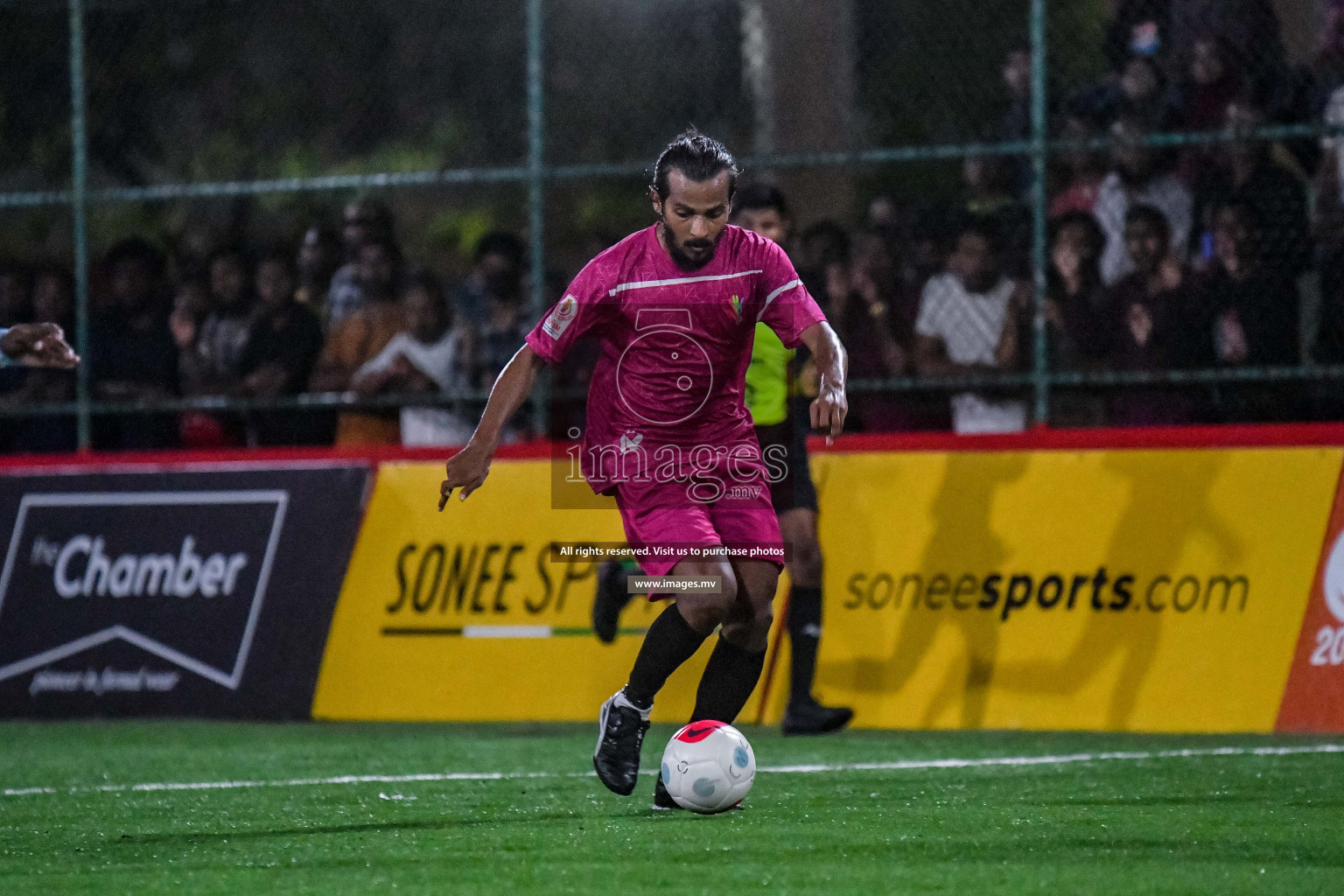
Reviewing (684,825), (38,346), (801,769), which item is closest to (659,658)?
(684,825)

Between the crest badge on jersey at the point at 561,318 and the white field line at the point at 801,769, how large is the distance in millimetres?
1845

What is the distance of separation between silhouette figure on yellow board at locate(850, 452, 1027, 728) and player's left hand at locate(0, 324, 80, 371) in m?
3.92

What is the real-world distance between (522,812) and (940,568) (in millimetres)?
3261

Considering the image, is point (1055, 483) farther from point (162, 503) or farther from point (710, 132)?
point (710, 132)

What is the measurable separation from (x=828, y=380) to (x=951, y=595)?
3.22 meters

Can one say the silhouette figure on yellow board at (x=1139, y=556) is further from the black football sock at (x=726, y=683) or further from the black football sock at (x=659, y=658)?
the black football sock at (x=659, y=658)

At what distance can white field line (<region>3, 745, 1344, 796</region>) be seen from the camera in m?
7.31

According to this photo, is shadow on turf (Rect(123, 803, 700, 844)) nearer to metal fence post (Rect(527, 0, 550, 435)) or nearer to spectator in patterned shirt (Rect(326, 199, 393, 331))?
metal fence post (Rect(527, 0, 550, 435))

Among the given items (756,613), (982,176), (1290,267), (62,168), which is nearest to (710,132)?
(62,168)

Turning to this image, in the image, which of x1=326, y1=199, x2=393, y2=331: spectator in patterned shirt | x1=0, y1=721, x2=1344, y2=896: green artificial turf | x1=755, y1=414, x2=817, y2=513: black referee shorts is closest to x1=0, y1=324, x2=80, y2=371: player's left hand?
x1=0, y1=721, x2=1344, y2=896: green artificial turf

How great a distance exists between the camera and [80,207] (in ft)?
36.2

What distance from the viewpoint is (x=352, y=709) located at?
999 centimetres

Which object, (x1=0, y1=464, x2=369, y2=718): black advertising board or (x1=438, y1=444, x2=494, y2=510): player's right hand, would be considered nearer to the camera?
(x1=438, y1=444, x2=494, y2=510): player's right hand

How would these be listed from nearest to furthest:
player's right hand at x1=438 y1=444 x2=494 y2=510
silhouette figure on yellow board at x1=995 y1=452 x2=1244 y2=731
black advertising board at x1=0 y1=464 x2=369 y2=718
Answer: player's right hand at x1=438 y1=444 x2=494 y2=510 → silhouette figure on yellow board at x1=995 y1=452 x2=1244 y2=731 → black advertising board at x1=0 y1=464 x2=369 y2=718
